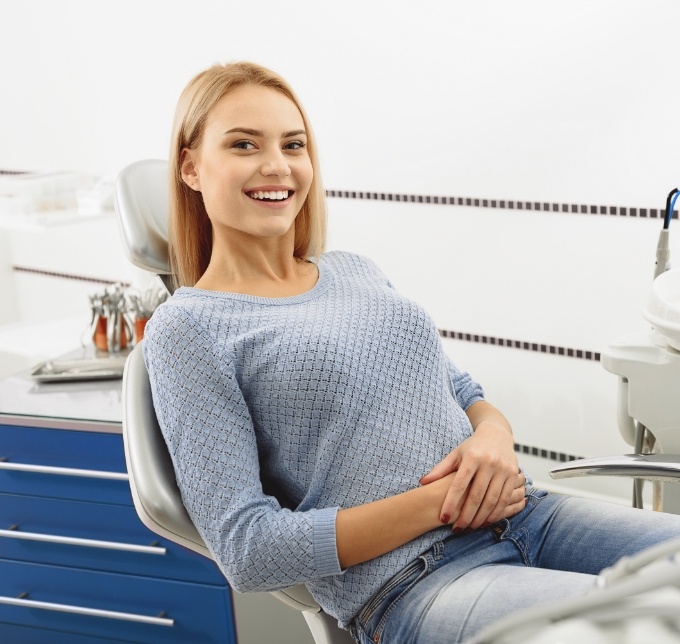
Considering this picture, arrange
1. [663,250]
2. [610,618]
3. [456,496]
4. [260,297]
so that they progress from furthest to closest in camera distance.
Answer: [663,250]
[260,297]
[456,496]
[610,618]

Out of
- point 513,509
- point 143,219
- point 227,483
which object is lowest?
point 513,509

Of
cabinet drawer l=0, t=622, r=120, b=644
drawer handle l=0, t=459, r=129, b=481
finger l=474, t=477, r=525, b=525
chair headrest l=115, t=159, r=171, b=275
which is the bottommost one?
cabinet drawer l=0, t=622, r=120, b=644

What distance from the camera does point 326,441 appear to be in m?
1.39

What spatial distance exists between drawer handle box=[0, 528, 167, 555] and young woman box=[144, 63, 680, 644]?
884 millimetres

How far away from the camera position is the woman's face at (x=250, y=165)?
156 centimetres

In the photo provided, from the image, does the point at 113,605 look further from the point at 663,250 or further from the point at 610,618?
the point at 610,618

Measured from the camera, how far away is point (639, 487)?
79.9 inches

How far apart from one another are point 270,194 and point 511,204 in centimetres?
113

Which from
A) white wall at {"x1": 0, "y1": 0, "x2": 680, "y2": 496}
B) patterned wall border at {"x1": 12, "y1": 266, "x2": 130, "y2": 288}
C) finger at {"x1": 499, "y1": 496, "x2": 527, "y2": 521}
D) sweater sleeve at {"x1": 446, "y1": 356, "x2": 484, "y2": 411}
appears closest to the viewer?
finger at {"x1": 499, "y1": 496, "x2": 527, "y2": 521}

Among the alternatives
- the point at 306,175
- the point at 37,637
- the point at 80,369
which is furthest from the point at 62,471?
the point at 306,175

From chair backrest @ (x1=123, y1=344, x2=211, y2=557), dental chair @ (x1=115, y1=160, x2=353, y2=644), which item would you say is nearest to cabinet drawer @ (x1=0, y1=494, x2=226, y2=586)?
dental chair @ (x1=115, y1=160, x2=353, y2=644)

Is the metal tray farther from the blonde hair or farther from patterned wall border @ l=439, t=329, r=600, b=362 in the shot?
patterned wall border @ l=439, t=329, r=600, b=362

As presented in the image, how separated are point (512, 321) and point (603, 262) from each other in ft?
1.06

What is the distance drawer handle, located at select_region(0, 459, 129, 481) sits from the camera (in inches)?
87.9
